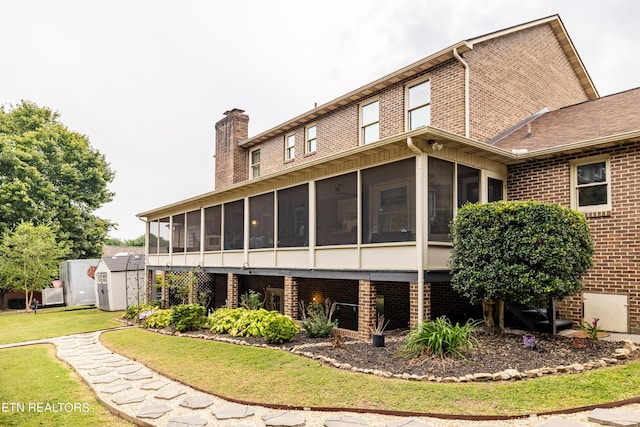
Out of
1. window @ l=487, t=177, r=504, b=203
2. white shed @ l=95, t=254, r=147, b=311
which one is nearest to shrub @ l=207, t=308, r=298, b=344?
window @ l=487, t=177, r=504, b=203

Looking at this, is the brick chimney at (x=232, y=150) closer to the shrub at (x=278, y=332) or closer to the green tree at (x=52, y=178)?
the shrub at (x=278, y=332)

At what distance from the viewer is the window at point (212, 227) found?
1614 cm

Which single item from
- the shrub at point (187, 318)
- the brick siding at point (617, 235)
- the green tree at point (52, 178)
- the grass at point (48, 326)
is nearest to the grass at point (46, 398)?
the shrub at point (187, 318)

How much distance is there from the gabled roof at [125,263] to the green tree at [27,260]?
152 inches

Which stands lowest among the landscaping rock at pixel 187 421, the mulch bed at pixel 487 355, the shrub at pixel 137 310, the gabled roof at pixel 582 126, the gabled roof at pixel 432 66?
the shrub at pixel 137 310

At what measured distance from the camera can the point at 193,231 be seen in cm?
1789

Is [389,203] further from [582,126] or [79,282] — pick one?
[79,282]

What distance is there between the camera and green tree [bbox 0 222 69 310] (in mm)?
22703

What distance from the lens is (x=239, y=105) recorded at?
69.0ft

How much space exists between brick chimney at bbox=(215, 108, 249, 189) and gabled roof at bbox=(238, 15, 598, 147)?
161cm

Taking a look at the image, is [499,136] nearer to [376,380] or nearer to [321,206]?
[321,206]

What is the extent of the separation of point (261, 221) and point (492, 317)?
7.49 metres

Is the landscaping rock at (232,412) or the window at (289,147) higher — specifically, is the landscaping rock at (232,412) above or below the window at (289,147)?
below

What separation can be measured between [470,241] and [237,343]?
5.65 m
